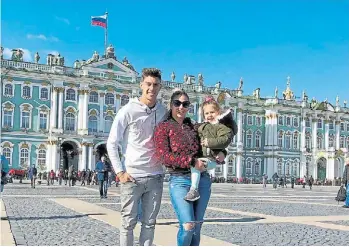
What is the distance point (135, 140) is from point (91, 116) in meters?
47.9

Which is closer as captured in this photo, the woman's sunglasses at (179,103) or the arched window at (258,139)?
the woman's sunglasses at (179,103)

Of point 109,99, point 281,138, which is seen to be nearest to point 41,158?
point 109,99

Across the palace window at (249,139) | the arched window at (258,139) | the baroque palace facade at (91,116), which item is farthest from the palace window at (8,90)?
the arched window at (258,139)

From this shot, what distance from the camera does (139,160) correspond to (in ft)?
17.9

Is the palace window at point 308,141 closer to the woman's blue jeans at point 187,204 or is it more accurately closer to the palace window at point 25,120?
the palace window at point 25,120

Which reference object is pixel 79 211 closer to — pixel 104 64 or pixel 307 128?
pixel 104 64

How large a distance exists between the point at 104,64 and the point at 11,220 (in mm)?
43345

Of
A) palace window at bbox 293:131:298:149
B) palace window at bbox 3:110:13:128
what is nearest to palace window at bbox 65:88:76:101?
palace window at bbox 3:110:13:128

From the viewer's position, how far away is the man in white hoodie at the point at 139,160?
543 centimetres

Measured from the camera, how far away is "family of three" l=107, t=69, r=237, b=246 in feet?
17.5

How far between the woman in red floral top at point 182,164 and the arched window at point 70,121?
47.0m

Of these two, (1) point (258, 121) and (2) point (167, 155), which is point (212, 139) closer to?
(2) point (167, 155)

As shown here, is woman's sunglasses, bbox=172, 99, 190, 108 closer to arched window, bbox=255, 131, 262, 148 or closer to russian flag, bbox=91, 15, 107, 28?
russian flag, bbox=91, 15, 107, 28

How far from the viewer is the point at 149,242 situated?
5.49 m
